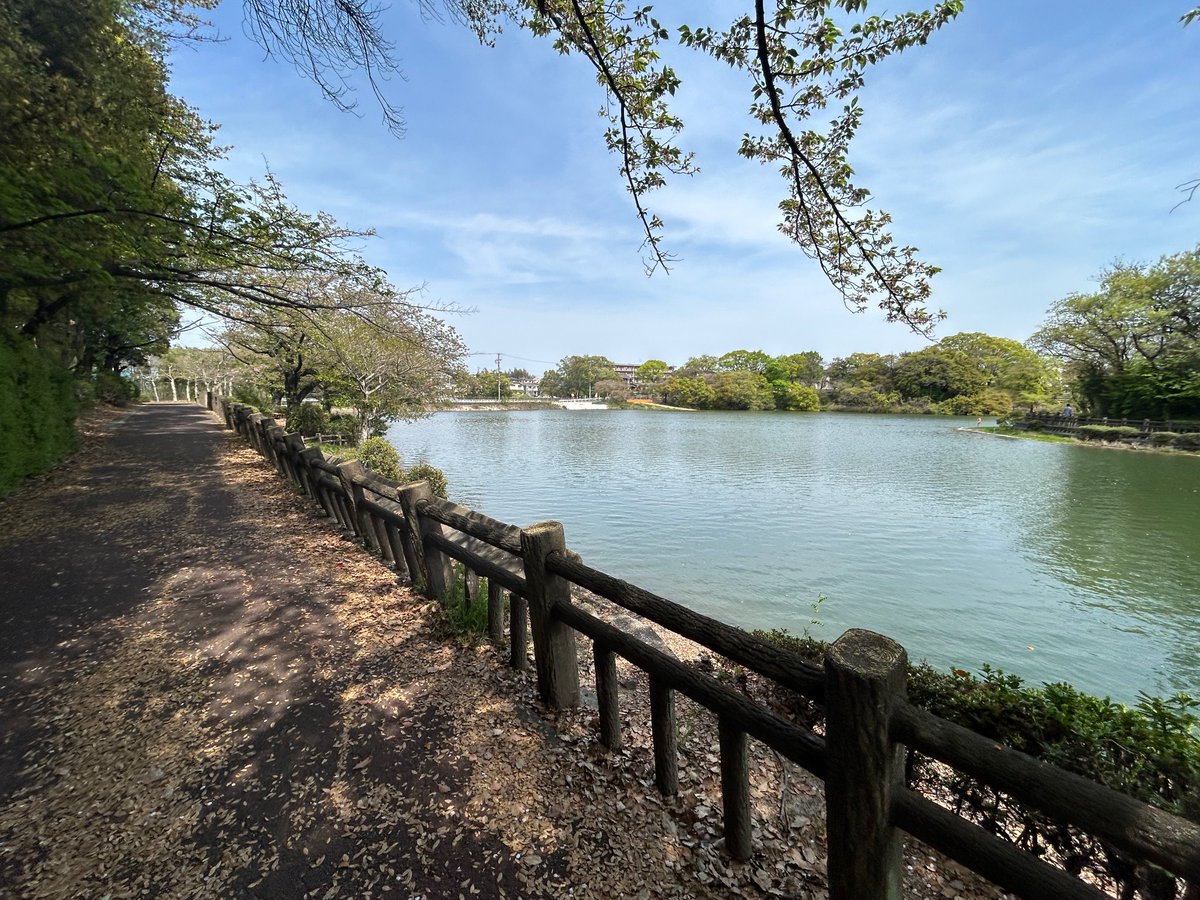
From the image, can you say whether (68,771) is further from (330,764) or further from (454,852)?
(454,852)

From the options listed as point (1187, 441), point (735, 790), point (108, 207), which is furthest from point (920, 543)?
point (1187, 441)

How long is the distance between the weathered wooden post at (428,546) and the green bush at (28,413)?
6.54 meters

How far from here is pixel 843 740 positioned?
1.39m

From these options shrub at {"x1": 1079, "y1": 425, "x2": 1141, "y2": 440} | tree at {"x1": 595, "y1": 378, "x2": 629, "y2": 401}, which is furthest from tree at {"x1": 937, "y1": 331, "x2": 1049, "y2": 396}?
tree at {"x1": 595, "y1": 378, "x2": 629, "y2": 401}

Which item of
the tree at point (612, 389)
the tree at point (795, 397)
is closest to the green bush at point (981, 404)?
the tree at point (795, 397)

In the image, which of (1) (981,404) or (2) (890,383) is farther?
(2) (890,383)

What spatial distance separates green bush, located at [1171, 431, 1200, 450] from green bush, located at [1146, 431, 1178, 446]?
0.57 feet

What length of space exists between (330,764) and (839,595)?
7325 mm

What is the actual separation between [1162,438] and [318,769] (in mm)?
39158

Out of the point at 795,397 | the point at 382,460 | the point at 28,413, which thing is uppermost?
the point at 795,397

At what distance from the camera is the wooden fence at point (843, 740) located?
109cm

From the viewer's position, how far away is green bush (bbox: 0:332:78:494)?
6285 mm

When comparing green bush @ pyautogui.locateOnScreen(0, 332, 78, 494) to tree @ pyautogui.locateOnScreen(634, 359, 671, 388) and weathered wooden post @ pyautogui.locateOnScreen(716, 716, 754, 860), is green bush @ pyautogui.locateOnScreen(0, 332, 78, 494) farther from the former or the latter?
tree @ pyautogui.locateOnScreen(634, 359, 671, 388)

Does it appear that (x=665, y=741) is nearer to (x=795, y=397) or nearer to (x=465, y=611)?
(x=465, y=611)
